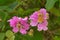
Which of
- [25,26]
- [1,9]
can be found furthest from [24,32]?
[1,9]

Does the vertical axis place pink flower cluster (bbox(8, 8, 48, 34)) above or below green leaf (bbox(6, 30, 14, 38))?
above

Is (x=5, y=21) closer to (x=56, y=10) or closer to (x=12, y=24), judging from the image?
(x=12, y=24)

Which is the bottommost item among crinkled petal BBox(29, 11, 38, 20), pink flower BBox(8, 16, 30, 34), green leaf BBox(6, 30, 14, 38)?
green leaf BBox(6, 30, 14, 38)

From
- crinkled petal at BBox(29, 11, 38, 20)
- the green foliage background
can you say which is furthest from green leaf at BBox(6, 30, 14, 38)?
crinkled petal at BBox(29, 11, 38, 20)

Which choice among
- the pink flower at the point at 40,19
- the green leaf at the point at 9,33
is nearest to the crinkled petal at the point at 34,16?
the pink flower at the point at 40,19

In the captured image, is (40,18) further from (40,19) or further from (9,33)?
(9,33)

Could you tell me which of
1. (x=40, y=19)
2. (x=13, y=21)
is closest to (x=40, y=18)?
(x=40, y=19)

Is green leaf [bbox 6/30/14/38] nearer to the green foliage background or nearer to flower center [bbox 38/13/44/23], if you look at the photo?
the green foliage background
